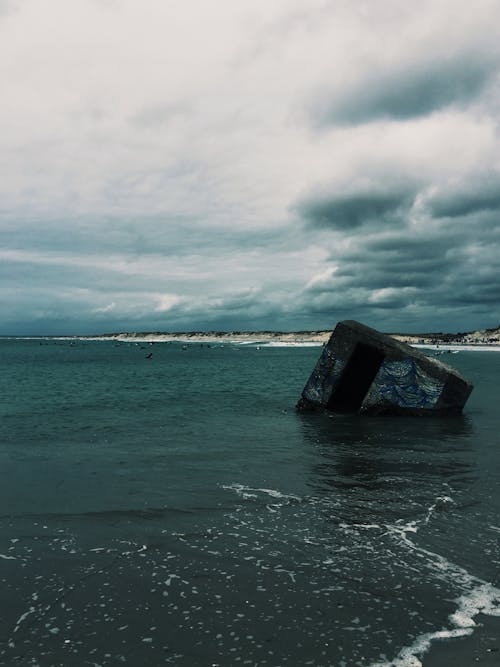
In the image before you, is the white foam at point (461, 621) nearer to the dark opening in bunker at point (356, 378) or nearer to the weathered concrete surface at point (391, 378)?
the weathered concrete surface at point (391, 378)

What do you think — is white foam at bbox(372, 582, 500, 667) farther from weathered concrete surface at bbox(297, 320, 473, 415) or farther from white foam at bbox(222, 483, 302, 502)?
weathered concrete surface at bbox(297, 320, 473, 415)

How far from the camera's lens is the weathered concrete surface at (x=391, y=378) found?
1553cm

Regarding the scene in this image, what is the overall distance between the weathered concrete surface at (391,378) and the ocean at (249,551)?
3.17 metres

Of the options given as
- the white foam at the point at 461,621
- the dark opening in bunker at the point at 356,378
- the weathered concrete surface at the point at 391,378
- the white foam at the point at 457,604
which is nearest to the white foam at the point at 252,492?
the white foam at the point at 457,604

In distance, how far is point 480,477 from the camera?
899cm

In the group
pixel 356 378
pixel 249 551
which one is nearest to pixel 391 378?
pixel 356 378

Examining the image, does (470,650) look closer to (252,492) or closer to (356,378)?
(252,492)

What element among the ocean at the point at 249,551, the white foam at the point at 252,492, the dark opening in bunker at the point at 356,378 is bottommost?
the white foam at the point at 252,492

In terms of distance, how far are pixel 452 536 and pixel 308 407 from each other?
10.8 meters

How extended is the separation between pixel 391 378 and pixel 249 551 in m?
10.8

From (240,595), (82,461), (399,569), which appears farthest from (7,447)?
(399,569)

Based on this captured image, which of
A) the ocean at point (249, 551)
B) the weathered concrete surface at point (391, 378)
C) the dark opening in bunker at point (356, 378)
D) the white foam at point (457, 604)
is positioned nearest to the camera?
the white foam at point (457, 604)

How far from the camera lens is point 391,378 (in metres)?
15.7

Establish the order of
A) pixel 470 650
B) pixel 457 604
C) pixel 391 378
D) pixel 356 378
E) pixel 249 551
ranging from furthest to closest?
pixel 356 378
pixel 391 378
pixel 249 551
pixel 457 604
pixel 470 650
